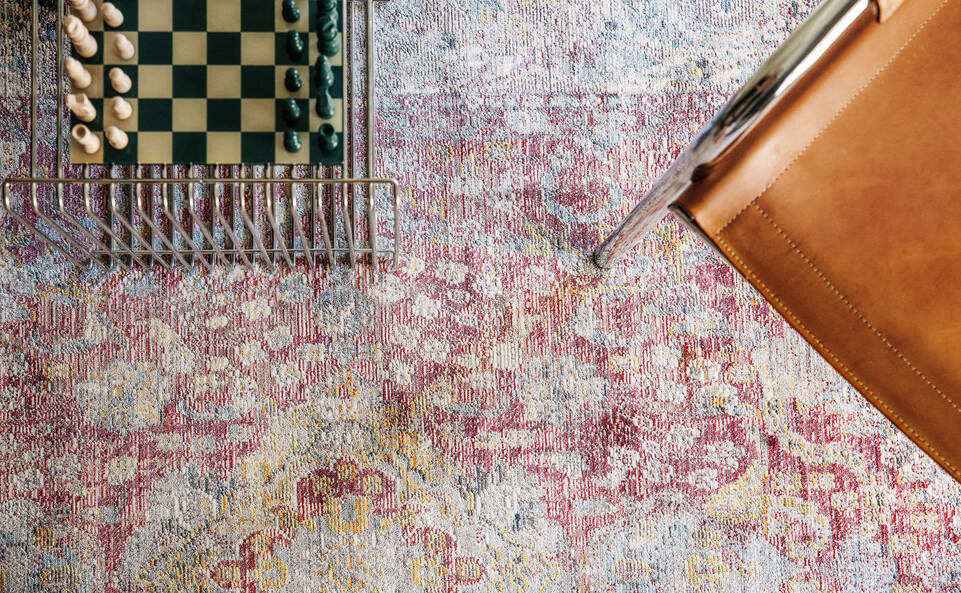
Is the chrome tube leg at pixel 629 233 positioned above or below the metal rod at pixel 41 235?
above

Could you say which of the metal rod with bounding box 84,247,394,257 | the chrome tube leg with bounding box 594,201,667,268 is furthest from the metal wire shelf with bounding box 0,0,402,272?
the chrome tube leg with bounding box 594,201,667,268

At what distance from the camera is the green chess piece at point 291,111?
938 mm

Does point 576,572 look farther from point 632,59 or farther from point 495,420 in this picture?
point 632,59

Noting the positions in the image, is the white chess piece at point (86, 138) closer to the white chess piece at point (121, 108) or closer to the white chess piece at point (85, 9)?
the white chess piece at point (121, 108)

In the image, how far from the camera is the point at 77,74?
3.03 feet

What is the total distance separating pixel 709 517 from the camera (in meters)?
1.27

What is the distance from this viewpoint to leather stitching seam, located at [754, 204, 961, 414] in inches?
30.7

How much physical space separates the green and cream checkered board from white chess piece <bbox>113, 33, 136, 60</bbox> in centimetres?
1

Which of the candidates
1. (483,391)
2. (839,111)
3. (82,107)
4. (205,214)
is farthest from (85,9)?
(839,111)

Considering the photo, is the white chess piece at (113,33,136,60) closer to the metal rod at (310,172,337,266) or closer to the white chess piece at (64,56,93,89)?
the white chess piece at (64,56,93,89)

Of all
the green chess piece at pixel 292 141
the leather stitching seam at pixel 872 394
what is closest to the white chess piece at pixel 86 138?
the green chess piece at pixel 292 141

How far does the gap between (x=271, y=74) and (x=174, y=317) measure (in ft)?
1.74

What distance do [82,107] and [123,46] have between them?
0.34 ft

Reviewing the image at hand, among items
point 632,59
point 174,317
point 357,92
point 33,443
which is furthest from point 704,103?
point 33,443
